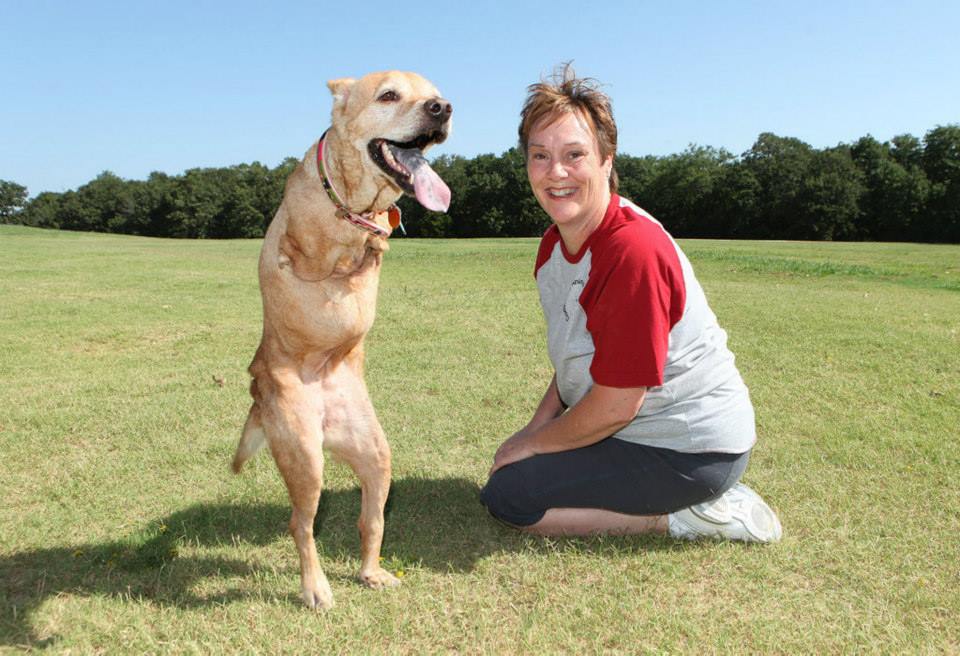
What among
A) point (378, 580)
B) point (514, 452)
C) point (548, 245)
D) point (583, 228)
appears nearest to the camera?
point (378, 580)

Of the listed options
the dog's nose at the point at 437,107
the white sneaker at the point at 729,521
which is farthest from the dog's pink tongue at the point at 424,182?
the white sneaker at the point at 729,521

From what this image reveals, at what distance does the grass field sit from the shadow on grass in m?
0.01

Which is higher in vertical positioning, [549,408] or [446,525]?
[549,408]

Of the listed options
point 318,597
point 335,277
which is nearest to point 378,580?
point 318,597

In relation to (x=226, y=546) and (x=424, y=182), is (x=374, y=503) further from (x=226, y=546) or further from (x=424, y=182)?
(x=424, y=182)

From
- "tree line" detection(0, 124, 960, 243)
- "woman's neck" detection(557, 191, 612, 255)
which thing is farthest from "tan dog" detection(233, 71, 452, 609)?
"tree line" detection(0, 124, 960, 243)

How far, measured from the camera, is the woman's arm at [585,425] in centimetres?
346

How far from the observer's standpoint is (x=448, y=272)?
18.8 meters

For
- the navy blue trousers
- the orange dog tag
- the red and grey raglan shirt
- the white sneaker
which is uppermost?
the orange dog tag

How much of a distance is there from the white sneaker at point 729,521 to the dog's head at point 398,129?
2.35 m

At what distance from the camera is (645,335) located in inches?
130

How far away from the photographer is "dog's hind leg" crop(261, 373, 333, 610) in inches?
121

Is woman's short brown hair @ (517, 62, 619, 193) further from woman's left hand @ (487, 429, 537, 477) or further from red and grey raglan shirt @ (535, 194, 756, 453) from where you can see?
woman's left hand @ (487, 429, 537, 477)

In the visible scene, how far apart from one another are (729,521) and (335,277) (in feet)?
8.43
